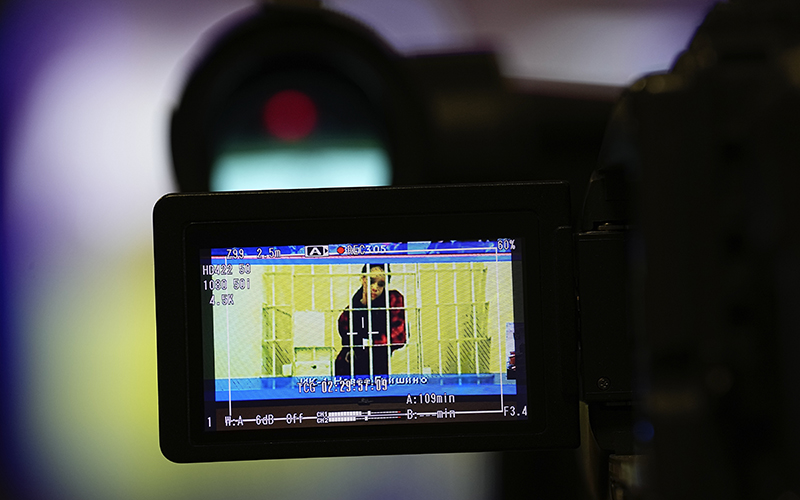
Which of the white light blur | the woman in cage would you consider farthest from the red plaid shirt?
the white light blur

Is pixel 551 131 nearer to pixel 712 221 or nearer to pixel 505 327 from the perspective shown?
pixel 505 327

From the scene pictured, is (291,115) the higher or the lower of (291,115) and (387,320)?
Answer: the higher

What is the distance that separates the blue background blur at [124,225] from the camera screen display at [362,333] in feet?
0.95

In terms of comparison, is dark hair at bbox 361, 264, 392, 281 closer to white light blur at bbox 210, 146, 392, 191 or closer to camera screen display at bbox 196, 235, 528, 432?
camera screen display at bbox 196, 235, 528, 432

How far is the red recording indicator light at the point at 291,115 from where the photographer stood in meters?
1.00

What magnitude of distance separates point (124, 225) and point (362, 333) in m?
0.47

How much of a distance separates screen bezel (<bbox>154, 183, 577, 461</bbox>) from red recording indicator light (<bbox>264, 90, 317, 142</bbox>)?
0.31 m

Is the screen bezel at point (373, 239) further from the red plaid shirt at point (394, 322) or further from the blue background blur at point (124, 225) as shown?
the blue background blur at point (124, 225)

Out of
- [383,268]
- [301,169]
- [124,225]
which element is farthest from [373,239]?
[124,225]

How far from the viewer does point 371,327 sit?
0.72m

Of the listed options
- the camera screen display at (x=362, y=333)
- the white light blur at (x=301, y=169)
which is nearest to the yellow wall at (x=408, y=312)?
the camera screen display at (x=362, y=333)

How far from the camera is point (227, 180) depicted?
984mm

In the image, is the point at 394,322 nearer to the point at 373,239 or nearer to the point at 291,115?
the point at 373,239

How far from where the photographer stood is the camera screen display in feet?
2.35
